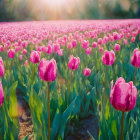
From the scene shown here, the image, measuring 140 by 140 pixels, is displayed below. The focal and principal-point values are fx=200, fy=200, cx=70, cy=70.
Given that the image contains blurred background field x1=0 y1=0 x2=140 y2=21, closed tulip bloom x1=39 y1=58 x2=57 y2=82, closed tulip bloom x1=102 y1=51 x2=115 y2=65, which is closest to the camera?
closed tulip bloom x1=39 y1=58 x2=57 y2=82

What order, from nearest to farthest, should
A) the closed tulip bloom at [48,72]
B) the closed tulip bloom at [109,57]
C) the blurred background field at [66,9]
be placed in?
the closed tulip bloom at [48,72], the closed tulip bloom at [109,57], the blurred background field at [66,9]

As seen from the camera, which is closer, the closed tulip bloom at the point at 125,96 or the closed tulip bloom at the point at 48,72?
the closed tulip bloom at the point at 125,96

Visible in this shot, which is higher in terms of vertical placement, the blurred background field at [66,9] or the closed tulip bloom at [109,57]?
the blurred background field at [66,9]

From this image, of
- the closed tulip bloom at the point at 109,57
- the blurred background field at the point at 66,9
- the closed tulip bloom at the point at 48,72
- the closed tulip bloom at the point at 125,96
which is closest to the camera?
the closed tulip bloom at the point at 125,96

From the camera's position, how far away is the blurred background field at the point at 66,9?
29703mm

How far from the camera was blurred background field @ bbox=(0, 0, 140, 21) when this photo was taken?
2970cm

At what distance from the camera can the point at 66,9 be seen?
111ft

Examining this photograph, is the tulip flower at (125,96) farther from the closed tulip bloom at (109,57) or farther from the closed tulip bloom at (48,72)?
the closed tulip bloom at (109,57)

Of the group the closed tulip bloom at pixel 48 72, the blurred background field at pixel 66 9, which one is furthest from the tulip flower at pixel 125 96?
the blurred background field at pixel 66 9

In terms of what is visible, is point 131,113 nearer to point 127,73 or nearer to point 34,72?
point 127,73

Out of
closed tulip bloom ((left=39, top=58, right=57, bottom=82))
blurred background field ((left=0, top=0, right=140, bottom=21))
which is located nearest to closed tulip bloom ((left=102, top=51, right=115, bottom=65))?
closed tulip bloom ((left=39, top=58, right=57, bottom=82))

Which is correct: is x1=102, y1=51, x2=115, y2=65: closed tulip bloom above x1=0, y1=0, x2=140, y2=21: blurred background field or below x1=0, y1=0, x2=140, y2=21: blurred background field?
below

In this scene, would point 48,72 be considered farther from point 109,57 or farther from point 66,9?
point 66,9

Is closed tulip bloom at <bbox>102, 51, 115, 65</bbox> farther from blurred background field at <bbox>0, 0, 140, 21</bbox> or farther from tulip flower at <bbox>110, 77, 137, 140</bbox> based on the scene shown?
blurred background field at <bbox>0, 0, 140, 21</bbox>
